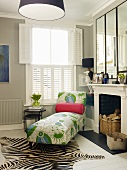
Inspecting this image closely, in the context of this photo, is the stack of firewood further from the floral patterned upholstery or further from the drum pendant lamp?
the drum pendant lamp

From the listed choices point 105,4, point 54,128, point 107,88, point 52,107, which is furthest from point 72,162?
point 105,4

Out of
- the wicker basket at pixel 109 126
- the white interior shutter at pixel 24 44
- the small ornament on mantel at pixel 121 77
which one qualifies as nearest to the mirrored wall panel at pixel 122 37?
the small ornament on mantel at pixel 121 77

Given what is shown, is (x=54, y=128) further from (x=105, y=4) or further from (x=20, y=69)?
(x=105, y=4)

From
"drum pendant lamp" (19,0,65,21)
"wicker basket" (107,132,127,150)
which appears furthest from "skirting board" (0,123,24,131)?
"drum pendant lamp" (19,0,65,21)

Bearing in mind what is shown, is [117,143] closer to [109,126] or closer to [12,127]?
[109,126]

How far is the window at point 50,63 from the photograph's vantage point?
5488 millimetres

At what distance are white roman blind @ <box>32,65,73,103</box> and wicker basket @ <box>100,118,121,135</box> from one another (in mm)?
1574

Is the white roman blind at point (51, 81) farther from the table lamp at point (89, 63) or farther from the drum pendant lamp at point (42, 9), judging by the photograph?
the drum pendant lamp at point (42, 9)

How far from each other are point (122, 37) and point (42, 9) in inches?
71.2

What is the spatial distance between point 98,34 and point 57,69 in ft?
4.75

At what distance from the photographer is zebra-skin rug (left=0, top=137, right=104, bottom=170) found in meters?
2.96

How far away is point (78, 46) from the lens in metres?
5.84

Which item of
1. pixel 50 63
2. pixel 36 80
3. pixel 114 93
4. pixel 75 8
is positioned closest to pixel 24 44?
pixel 50 63

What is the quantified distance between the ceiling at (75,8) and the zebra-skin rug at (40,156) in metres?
3.01
